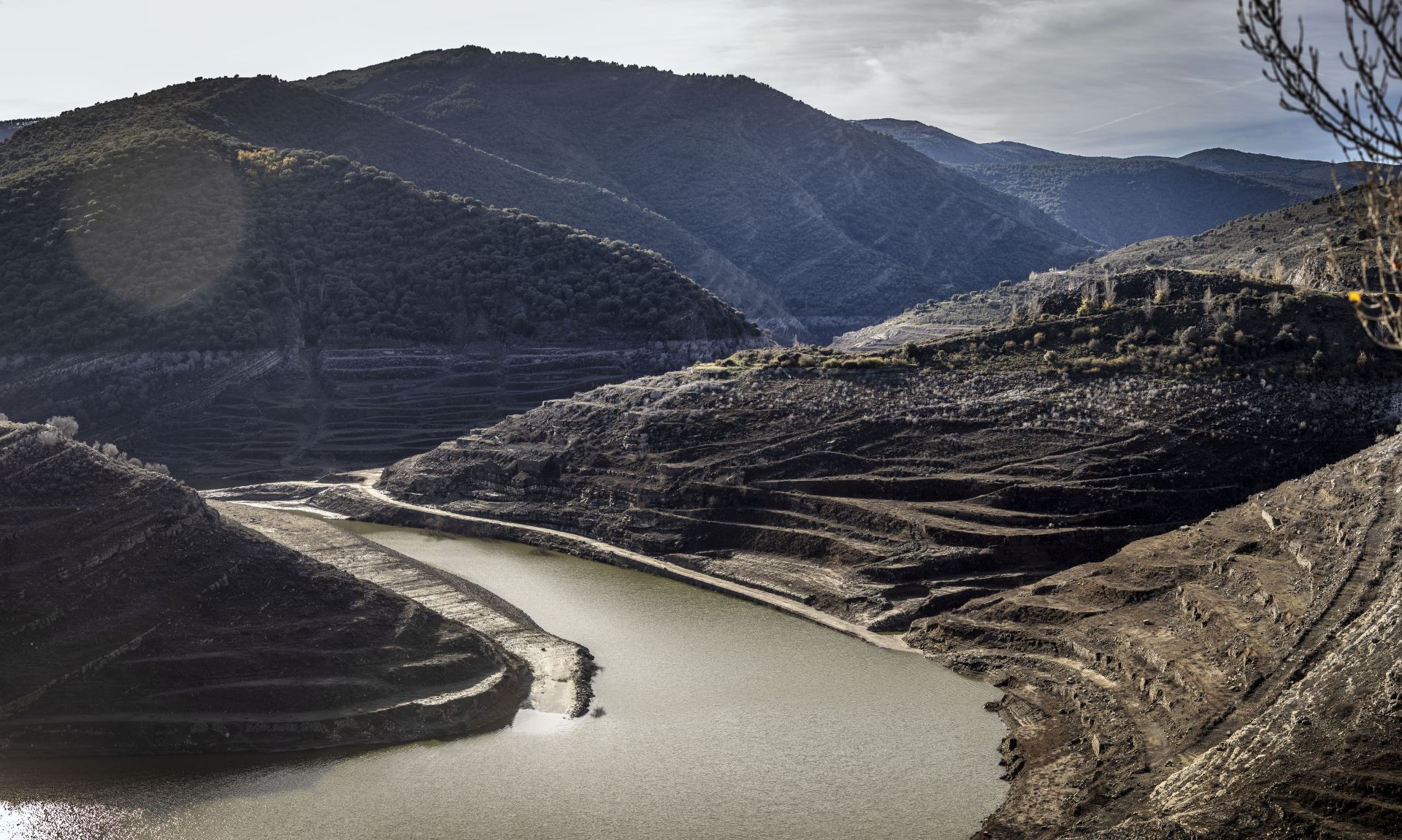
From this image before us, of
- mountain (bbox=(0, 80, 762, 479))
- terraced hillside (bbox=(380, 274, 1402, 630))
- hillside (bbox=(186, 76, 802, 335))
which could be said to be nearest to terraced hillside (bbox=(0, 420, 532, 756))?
terraced hillside (bbox=(380, 274, 1402, 630))

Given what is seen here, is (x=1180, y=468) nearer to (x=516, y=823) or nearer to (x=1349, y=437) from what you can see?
(x=1349, y=437)

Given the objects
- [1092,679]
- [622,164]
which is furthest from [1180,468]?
[622,164]

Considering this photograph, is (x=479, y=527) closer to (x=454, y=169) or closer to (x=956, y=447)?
(x=956, y=447)

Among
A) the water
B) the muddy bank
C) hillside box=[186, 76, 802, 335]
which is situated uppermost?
hillside box=[186, 76, 802, 335]

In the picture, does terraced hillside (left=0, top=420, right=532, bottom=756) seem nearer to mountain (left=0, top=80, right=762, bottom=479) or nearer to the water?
the water

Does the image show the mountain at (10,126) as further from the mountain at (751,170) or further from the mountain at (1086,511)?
the mountain at (1086,511)

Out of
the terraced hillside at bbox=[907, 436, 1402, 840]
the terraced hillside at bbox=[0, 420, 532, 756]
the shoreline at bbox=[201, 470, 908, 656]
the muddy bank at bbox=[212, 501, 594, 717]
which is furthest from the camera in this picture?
the shoreline at bbox=[201, 470, 908, 656]

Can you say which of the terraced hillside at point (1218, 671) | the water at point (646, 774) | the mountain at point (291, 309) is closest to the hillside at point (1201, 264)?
the mountain at point (291, 309)
